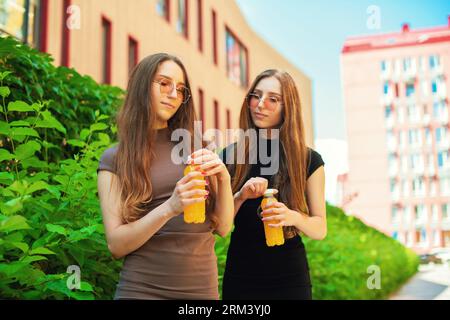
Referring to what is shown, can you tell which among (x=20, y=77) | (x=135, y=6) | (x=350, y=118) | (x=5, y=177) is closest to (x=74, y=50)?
(x=135, y=6)

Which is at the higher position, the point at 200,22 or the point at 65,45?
the point at 200,22

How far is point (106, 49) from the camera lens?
8250 millimetres

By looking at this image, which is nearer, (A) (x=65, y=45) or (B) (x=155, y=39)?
(A) (x=65, y=45)

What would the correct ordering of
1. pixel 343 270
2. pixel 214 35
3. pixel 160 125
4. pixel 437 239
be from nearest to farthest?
1. pixel 160 125
2. pixel 343 270
3. pixel 214 35
4. pixel 437 239

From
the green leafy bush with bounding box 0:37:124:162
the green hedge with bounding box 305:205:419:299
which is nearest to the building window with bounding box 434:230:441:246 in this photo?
the green hedge with bounding box 305:205:419:299

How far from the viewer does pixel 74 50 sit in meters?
6.99

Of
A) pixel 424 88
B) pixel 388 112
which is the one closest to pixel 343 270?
pixel 424 88

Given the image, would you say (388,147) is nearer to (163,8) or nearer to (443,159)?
(443,159)

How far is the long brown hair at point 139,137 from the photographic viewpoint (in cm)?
139

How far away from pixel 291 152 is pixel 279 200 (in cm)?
17

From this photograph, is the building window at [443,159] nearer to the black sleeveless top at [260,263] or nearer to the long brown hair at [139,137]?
the black sleeveless top at [260,263]

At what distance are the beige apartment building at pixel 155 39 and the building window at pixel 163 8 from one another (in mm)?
18

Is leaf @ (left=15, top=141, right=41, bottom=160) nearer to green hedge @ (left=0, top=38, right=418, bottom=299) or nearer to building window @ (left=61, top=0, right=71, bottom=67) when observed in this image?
green hedge @ (left=0, top=38, right=418, bottom=299)

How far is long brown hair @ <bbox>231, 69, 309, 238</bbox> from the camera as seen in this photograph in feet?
5.72
